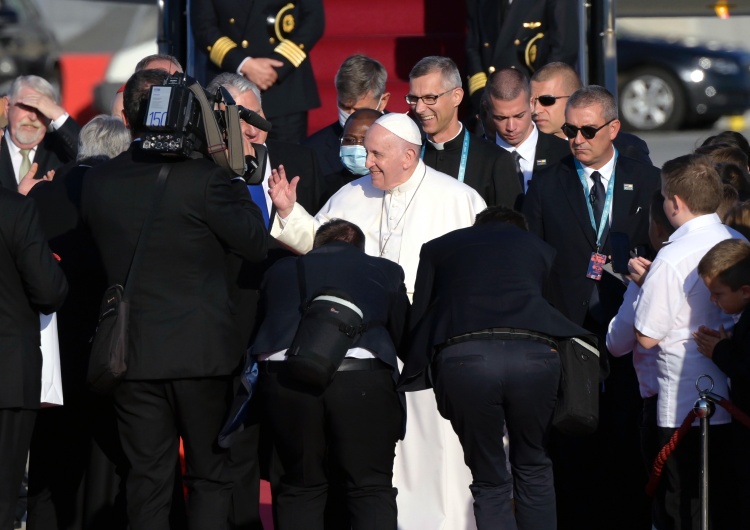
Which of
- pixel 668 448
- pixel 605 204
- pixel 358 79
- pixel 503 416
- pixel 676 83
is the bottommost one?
pixel 668 448

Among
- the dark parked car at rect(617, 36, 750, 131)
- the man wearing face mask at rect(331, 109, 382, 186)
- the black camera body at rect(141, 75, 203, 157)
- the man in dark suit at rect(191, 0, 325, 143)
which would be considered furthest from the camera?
the dark parked car at rect(617, 36, 750, 131)

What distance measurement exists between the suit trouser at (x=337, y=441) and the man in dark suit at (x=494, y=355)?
7.1 inches

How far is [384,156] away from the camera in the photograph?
595 cm

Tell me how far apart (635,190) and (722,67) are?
33.9 ft

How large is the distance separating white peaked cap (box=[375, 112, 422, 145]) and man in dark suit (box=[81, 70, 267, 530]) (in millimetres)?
918

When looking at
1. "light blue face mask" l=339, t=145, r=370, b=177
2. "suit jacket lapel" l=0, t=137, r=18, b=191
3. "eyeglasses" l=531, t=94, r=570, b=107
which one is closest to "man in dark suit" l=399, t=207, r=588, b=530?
"light blue face mask" l=339, t=145, r=370, b=177

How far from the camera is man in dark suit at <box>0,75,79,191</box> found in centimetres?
706

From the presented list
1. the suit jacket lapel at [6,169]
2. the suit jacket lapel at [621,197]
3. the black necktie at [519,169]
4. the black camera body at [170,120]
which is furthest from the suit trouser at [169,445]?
the suit jacket lapel at [6,169]

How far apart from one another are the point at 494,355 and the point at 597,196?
4.86ft

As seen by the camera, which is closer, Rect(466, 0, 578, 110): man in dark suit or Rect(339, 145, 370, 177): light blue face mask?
Rect(339, 145, 370, 177): light blue face mask

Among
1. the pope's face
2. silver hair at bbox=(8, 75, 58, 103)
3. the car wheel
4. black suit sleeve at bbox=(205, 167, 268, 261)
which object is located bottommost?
black suit sleeve at bbox=(205, 167, 268, 261)

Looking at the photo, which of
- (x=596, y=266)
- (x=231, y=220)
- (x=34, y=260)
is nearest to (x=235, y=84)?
(x=231, y=220)

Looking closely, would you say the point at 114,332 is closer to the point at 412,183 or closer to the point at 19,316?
the point at 19,316

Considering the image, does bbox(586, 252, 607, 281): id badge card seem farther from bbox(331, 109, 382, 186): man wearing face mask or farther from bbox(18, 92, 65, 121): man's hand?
bbox(18, 92, 65, 121): man's hand
